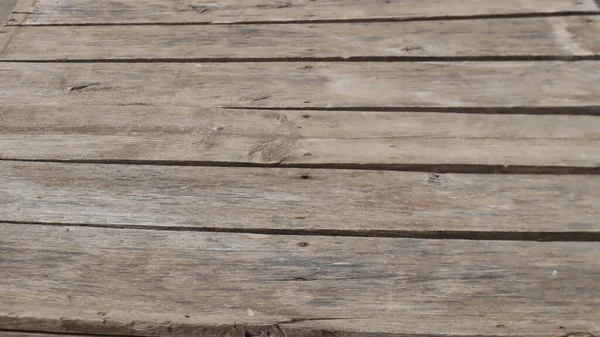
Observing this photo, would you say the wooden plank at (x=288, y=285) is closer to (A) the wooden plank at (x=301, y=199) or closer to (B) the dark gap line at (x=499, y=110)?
(A) the wooden plank at (x=301, y=199)

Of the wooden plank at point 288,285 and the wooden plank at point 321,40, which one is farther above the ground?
the wooden plank at point 321,40

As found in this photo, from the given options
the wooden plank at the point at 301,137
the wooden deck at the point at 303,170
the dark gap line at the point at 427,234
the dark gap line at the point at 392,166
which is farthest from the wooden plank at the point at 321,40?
the dark gap line at the point at 427,234

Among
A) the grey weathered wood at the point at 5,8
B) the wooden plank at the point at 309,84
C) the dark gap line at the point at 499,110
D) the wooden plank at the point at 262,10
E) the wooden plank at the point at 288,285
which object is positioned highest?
the grey weathered wood at the point at 5,8

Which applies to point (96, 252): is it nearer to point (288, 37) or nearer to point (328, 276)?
point (328, 276)

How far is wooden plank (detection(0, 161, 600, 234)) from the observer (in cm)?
147

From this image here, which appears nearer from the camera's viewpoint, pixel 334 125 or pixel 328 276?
pixel 328 276

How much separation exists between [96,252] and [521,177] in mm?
841

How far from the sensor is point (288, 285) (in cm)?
135

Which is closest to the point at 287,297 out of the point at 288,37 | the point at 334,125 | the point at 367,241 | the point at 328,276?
the point at 328,276

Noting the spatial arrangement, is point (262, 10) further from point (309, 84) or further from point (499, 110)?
point (499, 110)

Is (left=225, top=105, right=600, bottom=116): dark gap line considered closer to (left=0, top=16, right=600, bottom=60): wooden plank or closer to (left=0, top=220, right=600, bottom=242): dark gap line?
(left=0, top=16, right=600, bottom=60): wooden plank

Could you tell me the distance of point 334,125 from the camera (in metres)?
1.75

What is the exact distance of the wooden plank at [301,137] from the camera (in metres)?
1.64

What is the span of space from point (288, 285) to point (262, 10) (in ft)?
3.72
